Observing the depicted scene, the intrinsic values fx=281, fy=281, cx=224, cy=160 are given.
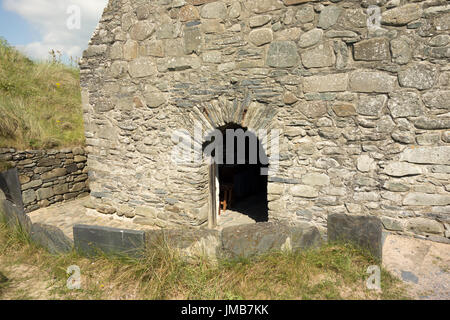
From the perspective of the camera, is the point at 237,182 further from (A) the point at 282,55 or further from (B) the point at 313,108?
(A) the point at 282,55

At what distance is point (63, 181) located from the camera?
6684 mm

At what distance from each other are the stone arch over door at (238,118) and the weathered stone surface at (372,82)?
42.9 inches

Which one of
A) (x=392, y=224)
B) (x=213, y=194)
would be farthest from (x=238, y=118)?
(x=392, y=224)

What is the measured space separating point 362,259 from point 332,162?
4.27ft

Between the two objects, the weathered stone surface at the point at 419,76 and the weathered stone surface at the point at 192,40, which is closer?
the weathered stone surface at the point at 419,76

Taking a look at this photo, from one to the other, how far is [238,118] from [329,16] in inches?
69.9

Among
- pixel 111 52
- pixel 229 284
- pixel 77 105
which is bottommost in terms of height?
pixel 229 284

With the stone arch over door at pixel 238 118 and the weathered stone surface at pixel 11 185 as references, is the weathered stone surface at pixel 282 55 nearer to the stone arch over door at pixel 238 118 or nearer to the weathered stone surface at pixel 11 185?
the stone arch over door at pixel 238 118

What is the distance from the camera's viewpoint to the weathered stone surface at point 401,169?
11.4 feet

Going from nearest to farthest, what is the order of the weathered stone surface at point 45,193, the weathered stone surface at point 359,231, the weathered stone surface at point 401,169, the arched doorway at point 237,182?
the weathered stone surface at point 359,231 → the weathered stone surface at point 401,169 → the arched doorway at point 237,182 → the weathered stone surface at point 45,193

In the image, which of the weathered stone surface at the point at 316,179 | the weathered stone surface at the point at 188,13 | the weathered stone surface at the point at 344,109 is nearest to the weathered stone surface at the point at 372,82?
the weathered stone surface at the point at 344,109
